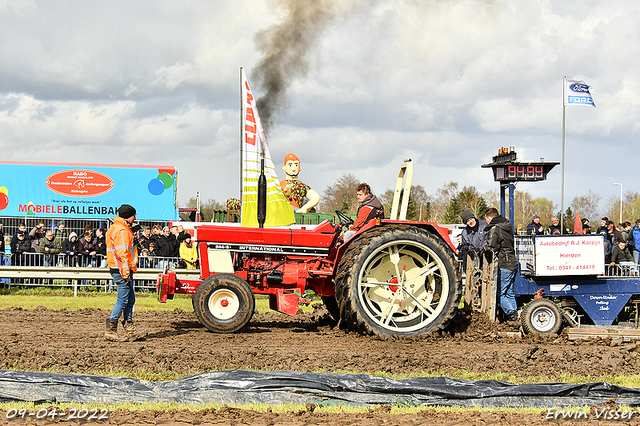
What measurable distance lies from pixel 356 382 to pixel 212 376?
1164 millimetres

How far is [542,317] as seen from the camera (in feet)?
27.3

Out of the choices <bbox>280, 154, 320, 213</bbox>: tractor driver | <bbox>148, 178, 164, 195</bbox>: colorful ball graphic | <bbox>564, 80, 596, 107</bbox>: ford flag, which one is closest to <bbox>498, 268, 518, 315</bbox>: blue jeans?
<bbox>280, 154, 320, 213</bbox>: tractor driver

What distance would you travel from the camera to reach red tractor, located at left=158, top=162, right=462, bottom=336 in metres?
7.43

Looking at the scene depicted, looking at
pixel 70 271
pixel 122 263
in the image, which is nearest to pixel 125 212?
pixel 122 263

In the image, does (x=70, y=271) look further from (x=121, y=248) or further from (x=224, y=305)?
(x=224, y=305)

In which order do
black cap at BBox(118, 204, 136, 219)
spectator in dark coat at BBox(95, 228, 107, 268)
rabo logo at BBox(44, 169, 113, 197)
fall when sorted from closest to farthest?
1. black cap at BBox(118, 204, 136, 219)
2. spectator in dark coat at BBox(95, 228, 107, 268)
3. rabo logo at BBox(44, 169, 113, 197)

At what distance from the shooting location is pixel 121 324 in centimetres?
764

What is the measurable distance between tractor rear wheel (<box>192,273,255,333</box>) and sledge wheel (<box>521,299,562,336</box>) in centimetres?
374

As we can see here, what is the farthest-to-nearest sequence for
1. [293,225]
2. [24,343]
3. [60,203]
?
[60,203]
[293,225]
[24,343]

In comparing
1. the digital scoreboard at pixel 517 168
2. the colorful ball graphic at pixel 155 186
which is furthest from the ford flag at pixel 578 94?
the colorful ball graphic at pixel 155 186

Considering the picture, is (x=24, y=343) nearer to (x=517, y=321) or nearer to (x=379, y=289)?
(x=379, y=289)

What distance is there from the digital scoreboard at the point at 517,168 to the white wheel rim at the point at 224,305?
1230cm

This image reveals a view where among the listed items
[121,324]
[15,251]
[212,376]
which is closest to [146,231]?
[15,251]

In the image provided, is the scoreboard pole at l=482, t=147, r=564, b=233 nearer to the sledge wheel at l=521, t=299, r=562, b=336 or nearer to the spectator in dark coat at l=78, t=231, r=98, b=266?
the sledge wheel at l=521, t=299, r=562, b=336
